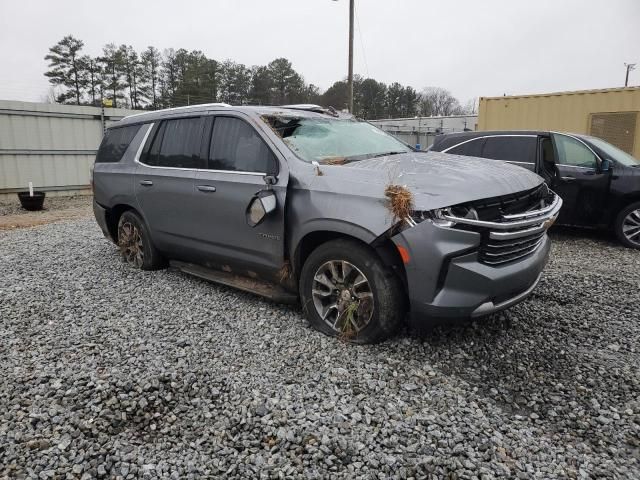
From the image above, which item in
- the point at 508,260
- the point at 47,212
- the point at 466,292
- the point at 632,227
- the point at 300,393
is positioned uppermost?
the point at 508,260

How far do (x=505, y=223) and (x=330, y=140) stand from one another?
68.0 inches

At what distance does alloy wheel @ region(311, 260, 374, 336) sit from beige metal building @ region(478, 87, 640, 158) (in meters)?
10.8

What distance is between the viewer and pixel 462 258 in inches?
115

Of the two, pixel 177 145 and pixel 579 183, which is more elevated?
pixel 177 145

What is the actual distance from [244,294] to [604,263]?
14.7 ft

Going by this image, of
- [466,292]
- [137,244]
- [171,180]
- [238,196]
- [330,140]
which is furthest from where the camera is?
[137,244]

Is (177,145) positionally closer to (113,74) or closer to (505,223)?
(505,223)

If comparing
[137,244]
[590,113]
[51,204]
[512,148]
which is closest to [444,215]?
[137,244]

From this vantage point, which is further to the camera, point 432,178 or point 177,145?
point 177,145

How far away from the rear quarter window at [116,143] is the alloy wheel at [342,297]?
316cm

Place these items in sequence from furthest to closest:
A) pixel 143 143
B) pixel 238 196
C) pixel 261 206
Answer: pixel 143 143, pixel 238 196, pixel 261 206

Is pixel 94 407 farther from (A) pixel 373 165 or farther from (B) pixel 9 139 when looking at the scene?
(B) pixel 9 139

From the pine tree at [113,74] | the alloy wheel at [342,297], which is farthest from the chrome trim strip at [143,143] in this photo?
the pine tree at [113,74]

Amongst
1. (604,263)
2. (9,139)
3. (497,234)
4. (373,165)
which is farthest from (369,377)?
(9,139)
